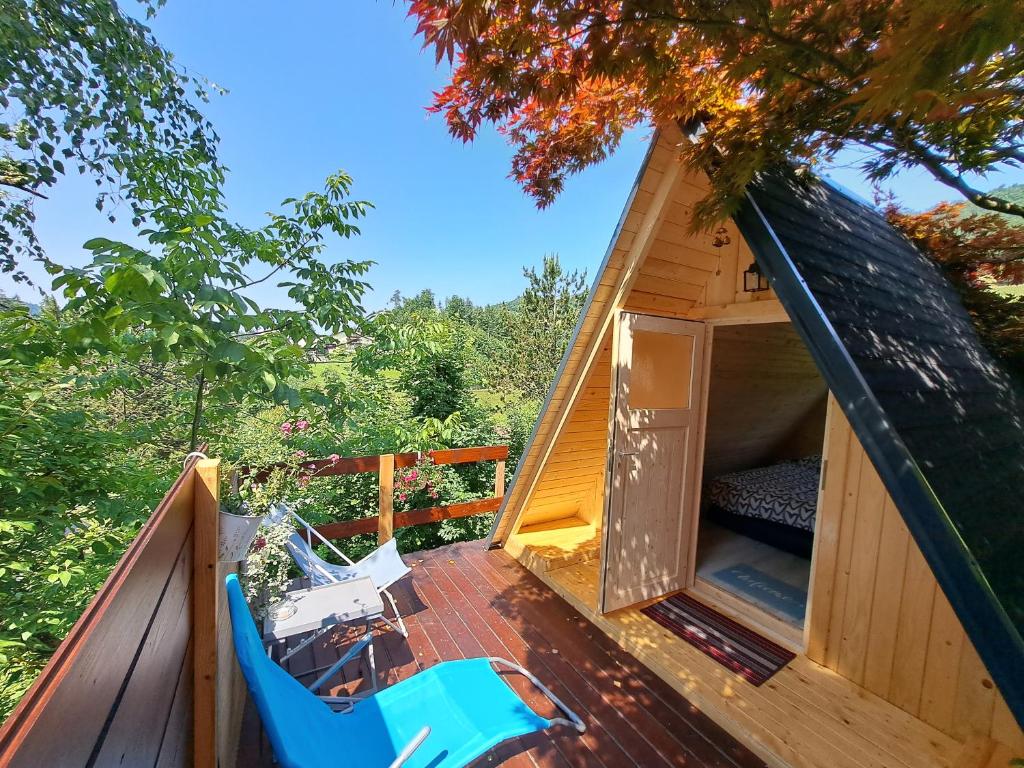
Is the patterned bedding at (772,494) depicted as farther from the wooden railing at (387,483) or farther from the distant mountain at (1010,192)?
the distant mountain at (1010,192)

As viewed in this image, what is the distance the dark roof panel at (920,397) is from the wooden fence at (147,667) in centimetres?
171

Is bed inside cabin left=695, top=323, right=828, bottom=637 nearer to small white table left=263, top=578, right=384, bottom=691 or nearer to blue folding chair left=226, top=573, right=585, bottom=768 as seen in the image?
blue folding chair left=226, top=573, right=585, bottom=768

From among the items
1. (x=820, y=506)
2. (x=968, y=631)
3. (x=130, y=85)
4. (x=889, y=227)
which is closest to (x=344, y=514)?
(x=130, y=85)

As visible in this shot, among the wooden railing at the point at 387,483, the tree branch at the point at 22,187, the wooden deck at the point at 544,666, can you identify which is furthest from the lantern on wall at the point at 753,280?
the tree branch at the point at 22,187

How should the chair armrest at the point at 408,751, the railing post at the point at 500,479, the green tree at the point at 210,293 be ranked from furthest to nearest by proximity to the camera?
the railing post at the point at 500,479 < the green tree at the point at 210,293 < the chair armrest at the point at 408,751

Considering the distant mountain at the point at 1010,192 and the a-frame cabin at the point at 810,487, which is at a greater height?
the distant mountain at the point at 1010,192

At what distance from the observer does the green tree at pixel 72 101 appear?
101 inches

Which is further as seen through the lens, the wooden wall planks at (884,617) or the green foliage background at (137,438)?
the green foliage background at (137,438)

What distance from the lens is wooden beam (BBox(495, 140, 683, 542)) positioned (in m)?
2.45

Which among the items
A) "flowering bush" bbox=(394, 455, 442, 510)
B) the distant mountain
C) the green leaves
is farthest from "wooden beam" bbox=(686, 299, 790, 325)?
"flowering bush" bbox=(394, 455, 442, 510)

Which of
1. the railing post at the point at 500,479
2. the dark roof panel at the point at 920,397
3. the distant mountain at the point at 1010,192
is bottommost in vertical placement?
the railing post at the point at 500,479

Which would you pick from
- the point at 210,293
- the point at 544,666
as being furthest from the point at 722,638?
the point at 210,293

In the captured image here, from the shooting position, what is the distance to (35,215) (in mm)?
2973

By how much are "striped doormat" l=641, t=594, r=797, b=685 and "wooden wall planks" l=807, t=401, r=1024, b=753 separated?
260 millimetres
